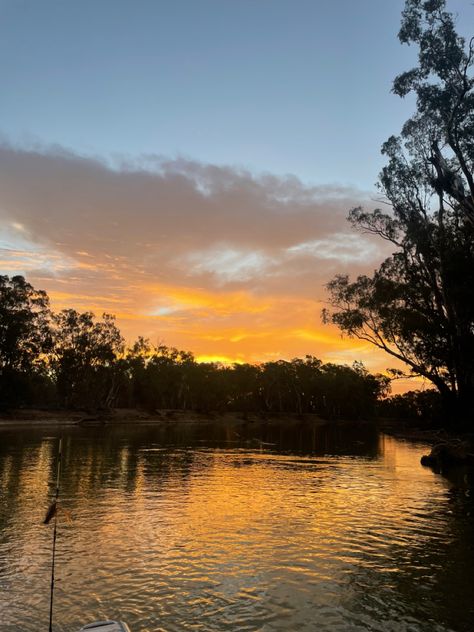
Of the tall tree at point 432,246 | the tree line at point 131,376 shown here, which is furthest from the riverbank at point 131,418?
the tall tree at point 432,246

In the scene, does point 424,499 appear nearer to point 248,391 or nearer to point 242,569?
point 242,569

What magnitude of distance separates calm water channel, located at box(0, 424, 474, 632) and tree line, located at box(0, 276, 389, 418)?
32724 millimetres

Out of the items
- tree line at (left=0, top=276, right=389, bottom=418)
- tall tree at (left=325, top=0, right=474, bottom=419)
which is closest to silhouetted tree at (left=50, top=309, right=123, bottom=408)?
tree line at (left=0, top=276, right=389, bottom=418)

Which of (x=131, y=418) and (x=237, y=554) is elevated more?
(x=237, y=554)

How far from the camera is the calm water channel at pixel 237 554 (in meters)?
9.89

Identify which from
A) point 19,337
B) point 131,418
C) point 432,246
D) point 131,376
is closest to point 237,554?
point 432,246

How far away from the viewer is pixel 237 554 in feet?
45.7

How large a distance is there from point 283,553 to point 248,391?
513 ft

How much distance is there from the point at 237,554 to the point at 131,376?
128325mm

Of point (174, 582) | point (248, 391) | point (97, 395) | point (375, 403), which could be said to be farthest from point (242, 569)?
point (375, 403)

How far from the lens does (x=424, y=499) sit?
80.3 ft

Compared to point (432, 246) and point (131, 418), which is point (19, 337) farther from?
point (432, 246)

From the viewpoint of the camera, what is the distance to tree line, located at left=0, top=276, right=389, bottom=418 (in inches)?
3593

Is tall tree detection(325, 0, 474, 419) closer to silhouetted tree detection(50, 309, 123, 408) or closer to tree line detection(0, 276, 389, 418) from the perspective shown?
tree line detection(0, 276, 389, 418)
